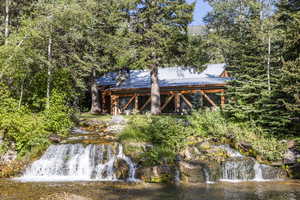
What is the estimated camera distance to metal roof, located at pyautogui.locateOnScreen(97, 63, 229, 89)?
25000 millimetres

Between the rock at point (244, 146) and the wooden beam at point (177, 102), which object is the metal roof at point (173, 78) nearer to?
the wooden beam at point (177, 102)

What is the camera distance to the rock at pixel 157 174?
11.7 m

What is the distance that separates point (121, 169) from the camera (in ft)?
40.6

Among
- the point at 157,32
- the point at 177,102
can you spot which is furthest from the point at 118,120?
the point at 157,32

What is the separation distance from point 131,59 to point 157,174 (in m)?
12.6

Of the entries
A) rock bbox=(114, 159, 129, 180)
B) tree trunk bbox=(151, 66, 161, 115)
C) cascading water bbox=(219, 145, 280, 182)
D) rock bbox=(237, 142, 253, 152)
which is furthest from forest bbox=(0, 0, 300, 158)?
rock bbox=(114, 159, 129, 180)

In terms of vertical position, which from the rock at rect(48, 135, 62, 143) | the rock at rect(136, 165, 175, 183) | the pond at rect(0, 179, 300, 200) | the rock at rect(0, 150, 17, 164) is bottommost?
the pond at rect(0, 179, 300, 200)

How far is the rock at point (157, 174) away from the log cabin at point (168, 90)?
11902mm

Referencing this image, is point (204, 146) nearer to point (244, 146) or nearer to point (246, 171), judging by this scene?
point (244, 146)

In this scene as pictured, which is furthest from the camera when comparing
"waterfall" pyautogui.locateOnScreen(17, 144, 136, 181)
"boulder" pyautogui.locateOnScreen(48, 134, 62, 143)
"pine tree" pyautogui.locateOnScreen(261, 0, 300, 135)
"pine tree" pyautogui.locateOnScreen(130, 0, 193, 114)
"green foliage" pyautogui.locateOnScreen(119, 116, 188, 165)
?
"pine tree" pyautogui.locateOnScreen(130, 0, 193, 114)

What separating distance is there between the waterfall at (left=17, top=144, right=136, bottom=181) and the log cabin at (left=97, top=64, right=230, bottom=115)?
37.1ft

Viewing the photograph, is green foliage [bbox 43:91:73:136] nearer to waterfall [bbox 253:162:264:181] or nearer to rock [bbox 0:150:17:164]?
rock [bbox 0:150:17:164]

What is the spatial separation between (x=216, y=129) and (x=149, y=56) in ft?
32.6

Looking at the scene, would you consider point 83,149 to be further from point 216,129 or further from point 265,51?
point 265,51
